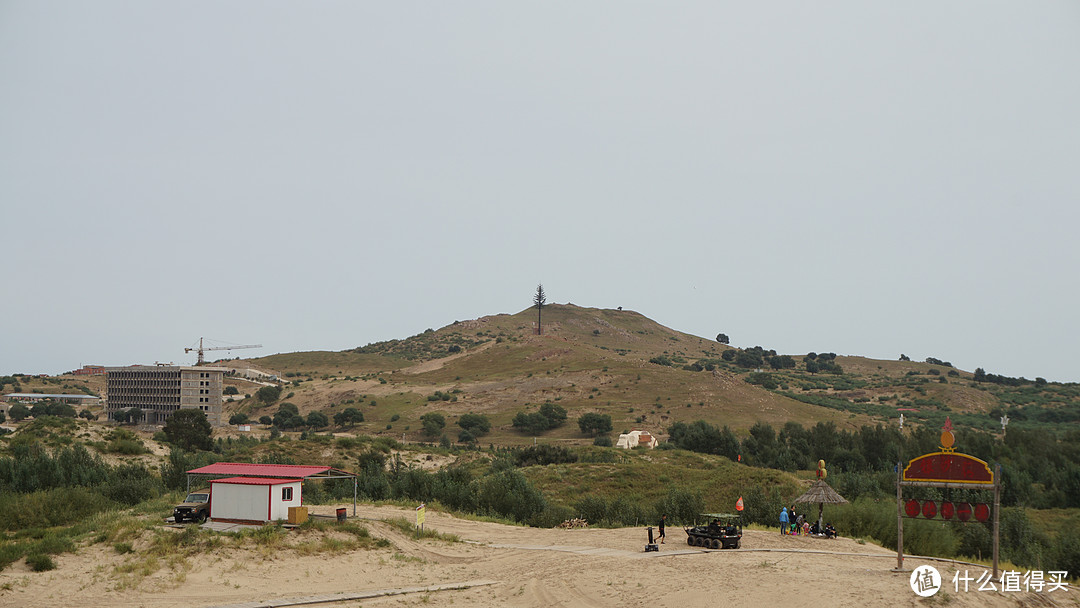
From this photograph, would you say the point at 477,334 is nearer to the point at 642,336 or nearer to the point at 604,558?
the point at 642,336

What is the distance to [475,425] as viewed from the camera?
92062 mm

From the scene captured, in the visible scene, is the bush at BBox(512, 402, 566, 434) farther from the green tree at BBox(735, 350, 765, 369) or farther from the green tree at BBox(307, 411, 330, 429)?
the green tree at BBox(735, 350, 765, 369)

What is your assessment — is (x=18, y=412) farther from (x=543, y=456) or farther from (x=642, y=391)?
(x=642, y=391)

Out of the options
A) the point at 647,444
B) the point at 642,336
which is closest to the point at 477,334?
the point at 642,336

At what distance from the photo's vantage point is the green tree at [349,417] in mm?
99938

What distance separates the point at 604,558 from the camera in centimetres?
2820

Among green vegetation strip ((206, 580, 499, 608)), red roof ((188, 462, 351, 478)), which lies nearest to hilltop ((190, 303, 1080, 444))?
red roof ((188, 462, 351, 478))

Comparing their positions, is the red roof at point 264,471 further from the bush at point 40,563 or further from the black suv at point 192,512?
the bush at point 40,563

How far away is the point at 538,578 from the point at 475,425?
66625 mm

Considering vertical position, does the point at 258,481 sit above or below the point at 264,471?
below

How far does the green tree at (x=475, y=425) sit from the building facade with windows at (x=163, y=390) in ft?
148

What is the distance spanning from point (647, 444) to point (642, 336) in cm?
11841

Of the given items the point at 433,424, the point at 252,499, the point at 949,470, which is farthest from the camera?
the point at 433,424

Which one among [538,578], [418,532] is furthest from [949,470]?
[418,532]
